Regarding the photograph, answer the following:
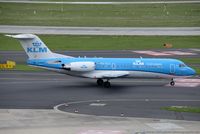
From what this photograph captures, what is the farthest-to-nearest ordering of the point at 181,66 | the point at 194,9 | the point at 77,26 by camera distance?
the point at 194,9, the point at 77,26, the point at 181,66

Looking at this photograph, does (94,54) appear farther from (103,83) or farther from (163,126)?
(163,126)

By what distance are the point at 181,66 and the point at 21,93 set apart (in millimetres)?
15948

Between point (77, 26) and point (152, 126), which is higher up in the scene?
point (77, 26)

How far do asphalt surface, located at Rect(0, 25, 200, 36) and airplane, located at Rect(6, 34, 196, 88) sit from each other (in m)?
44.5

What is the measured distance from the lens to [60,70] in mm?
56375

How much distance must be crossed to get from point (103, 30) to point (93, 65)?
4969 centimetres

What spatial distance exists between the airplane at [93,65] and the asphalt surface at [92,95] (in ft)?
3.92

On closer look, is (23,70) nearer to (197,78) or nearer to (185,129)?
(197,78)

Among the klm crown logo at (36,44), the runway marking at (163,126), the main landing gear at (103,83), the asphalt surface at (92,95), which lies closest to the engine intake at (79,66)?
the asphalt surface at (92,95)

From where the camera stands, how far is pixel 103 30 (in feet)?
345

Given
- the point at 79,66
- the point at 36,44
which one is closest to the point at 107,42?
the point at 36,44

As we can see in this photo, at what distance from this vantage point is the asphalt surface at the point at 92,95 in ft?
149

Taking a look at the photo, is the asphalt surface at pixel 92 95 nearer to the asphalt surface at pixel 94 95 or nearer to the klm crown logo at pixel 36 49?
the asphalt surface at pixel 94 95

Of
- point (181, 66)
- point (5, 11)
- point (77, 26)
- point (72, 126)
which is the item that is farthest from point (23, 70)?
point (5, 11)
